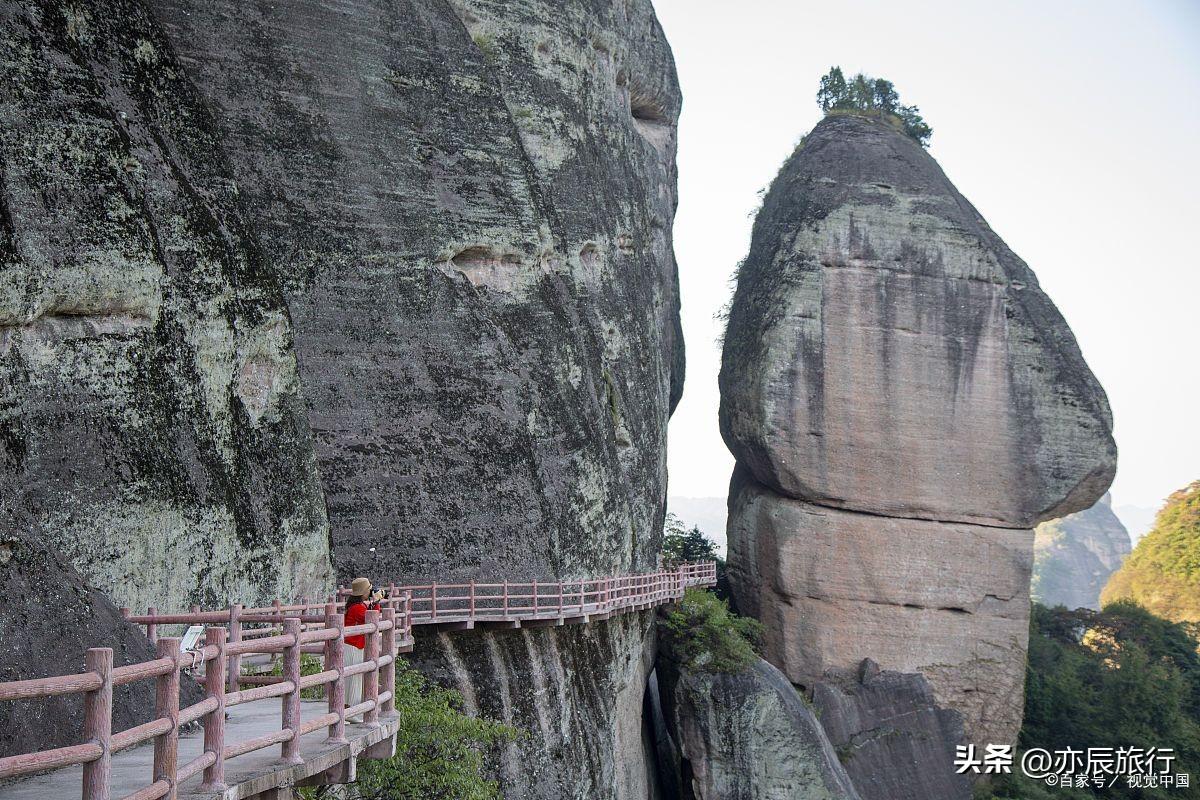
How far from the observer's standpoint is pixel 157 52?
17.1 m

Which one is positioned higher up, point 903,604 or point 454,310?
point 454,310

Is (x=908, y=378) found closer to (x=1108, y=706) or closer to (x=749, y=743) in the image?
(x=1108, y=706)

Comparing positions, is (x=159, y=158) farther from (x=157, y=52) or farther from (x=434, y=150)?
(x=434, y=150)

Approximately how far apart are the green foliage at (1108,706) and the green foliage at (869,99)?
55.4ft

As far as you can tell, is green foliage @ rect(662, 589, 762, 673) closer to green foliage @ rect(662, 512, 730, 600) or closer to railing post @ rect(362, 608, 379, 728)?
green foliage @ rect(662, 512, 730, 600)

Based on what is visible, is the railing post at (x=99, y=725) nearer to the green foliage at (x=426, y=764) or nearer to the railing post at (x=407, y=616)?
the green foliage at (x=426, y=764)

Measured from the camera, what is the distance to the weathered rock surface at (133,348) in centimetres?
1318

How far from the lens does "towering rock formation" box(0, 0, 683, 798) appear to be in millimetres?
13742

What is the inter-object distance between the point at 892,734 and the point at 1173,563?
2906 centimetres

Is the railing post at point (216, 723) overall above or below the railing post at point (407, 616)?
above

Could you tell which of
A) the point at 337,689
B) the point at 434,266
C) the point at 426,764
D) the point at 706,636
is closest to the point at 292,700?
the point at 337,689

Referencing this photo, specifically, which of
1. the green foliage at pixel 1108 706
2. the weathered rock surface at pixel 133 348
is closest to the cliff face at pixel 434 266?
the weathered rock surface at pixel 133 348

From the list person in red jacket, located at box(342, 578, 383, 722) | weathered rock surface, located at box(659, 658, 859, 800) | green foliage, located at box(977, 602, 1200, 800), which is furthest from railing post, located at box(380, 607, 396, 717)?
green foliage, located at box(977, 602, 1200, 800)

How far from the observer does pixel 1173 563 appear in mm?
56344
